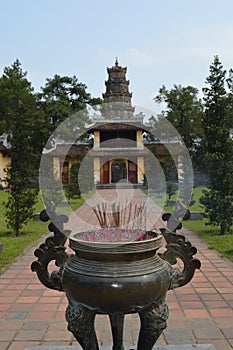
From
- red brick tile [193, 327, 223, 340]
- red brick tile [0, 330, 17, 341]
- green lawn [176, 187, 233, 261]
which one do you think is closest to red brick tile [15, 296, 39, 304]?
red brick tile [0, 330, 17, 341]

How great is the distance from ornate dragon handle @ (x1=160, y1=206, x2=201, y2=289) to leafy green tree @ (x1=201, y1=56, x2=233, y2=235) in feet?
22.2

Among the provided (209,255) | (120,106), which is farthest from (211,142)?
(120,106)

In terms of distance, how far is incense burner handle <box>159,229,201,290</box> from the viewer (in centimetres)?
317

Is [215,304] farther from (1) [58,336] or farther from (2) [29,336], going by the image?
(2) [29,336]

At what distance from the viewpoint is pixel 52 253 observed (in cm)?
329

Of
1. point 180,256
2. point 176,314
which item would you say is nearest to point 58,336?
point 176,314

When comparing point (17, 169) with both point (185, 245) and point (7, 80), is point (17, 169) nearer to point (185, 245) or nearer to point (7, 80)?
point (185, 245)

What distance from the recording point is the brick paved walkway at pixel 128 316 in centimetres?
374

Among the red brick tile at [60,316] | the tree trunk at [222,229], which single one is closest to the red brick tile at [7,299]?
the red brick tile at [60,316]

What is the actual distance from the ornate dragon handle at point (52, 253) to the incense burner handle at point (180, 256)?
2.61ft

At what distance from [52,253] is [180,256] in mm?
1008

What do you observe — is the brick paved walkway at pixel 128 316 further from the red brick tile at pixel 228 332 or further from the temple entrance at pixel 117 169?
the temple entrance at pixel 117 169

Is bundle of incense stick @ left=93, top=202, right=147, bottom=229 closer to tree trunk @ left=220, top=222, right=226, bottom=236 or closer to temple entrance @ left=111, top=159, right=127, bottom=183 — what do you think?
tree trunk @ left=220, top=222, right=226, bottom=236

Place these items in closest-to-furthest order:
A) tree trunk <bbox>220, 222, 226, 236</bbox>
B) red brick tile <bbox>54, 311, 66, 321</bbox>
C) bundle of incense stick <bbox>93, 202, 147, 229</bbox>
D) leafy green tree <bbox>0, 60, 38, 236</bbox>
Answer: bundle of incense stick <bbox>93, 202, 147, 229</bbox> → red brick tile <bbox>54, 311, 66, 321</bbox> → tree trunk <bbox>220, 222, 226, 236</bbox> → leafy green tree <bbox>0, 60, 38, 236</bbox>
